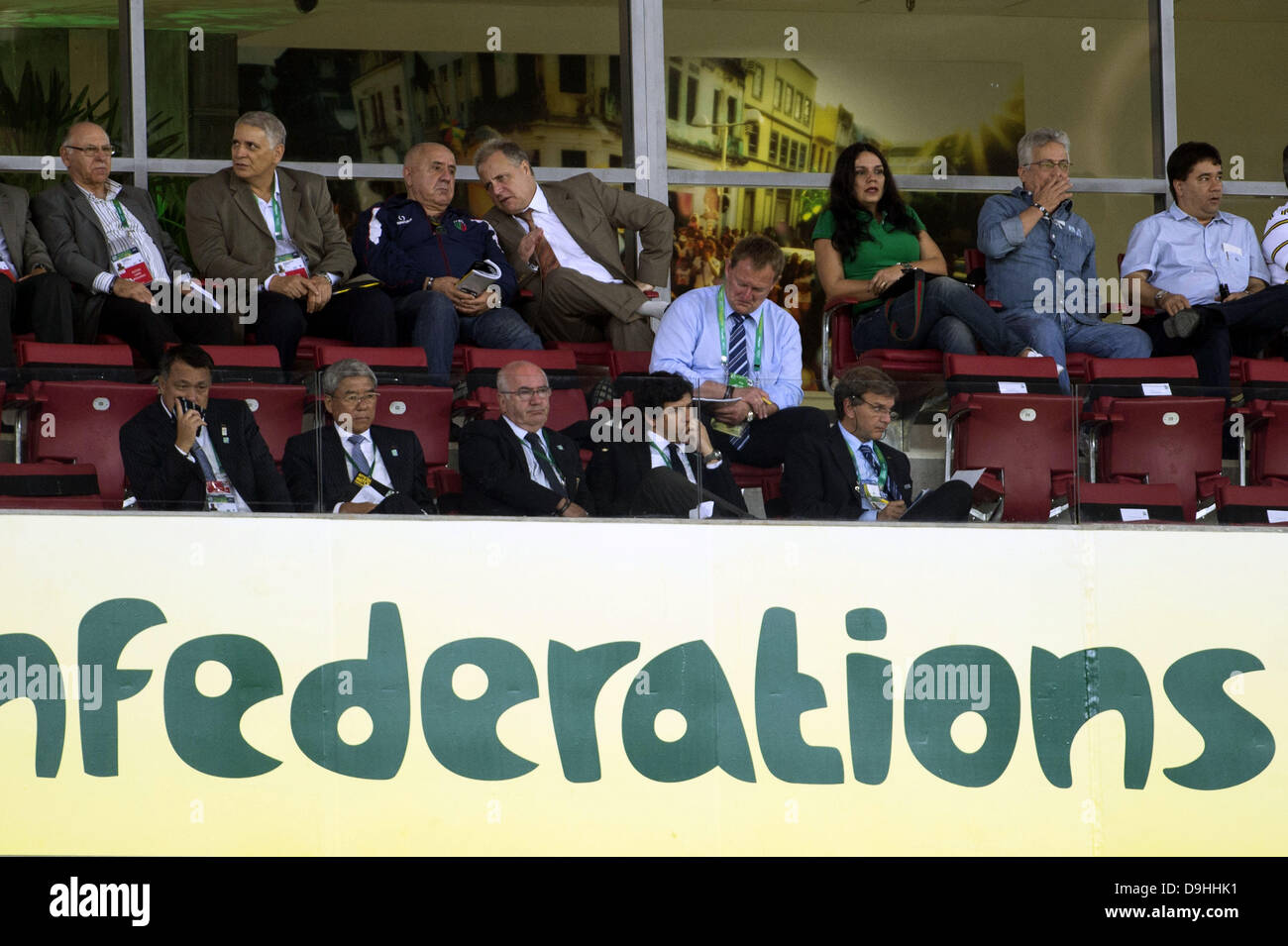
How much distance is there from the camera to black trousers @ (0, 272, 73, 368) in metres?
5.67

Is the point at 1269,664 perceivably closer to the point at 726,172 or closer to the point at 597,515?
the point at 597,515

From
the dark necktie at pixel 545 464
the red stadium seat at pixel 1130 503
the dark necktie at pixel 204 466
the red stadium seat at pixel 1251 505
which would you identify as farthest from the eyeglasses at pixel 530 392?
the red stadium seat at pixel 1251 505

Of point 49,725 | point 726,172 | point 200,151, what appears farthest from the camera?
point 200,151

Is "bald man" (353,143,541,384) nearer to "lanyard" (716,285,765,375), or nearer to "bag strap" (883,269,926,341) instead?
"lanyard" (716,285,765,375)

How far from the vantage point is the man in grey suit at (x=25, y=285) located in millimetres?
5598

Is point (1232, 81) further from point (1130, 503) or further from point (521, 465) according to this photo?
point (521, 465)

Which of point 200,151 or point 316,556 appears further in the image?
point 200,151

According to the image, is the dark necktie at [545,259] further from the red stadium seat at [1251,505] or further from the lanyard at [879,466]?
the red stadium seat at [1251,505]

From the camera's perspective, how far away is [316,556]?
4.97 m

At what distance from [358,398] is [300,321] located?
94 cm

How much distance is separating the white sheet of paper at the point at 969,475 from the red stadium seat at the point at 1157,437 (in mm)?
365

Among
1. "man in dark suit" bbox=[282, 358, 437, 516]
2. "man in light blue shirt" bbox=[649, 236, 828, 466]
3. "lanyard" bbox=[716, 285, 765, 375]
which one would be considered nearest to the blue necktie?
"man in dark suit" bbox=[282, 358, 437, 516]

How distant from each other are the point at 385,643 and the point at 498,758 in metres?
0.46
